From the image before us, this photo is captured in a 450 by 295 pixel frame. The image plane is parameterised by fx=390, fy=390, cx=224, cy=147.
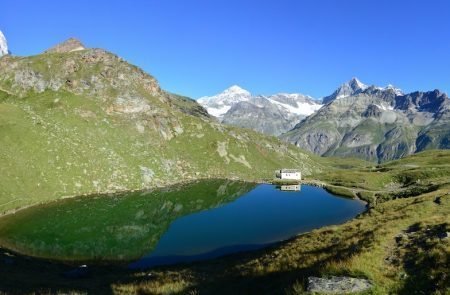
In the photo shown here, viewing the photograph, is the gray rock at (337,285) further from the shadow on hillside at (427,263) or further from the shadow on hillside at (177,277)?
the shadow on hillside at (427,263)

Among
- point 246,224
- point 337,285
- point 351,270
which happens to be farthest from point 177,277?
point 246,224

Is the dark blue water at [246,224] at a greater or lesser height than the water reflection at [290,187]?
lesser

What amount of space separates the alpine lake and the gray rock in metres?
47.7

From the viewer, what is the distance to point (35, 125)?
5802 inches

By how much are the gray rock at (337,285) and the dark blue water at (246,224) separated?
4724cm

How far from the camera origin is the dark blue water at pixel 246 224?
71875 millimetres

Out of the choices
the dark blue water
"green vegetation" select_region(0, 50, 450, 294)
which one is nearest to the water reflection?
the dark blue water

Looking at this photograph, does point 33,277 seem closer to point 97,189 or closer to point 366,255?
point 366,255

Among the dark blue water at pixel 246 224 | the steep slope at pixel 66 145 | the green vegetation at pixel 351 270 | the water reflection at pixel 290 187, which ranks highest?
the steep slope at pixel 66 145

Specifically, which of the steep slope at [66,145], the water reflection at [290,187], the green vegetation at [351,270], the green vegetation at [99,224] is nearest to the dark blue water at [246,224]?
the green vegetation at [99,224]

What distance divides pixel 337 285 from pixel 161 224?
79332 mm

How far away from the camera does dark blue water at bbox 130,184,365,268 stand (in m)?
71.9

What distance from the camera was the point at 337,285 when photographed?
20766mm

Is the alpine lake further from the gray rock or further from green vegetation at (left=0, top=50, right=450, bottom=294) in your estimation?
the gray rock
